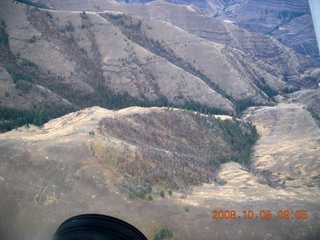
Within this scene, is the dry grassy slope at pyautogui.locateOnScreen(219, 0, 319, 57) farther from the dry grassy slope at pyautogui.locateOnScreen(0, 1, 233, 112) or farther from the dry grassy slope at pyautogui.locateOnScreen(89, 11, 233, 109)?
the dry grassy slope at pyautogui.locateOnScreen(0, 1, 233, 112)

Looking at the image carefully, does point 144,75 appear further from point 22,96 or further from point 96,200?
point 96,200

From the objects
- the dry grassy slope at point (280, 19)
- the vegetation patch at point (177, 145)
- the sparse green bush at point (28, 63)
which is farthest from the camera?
the dry grassy slope at point (280, 19)

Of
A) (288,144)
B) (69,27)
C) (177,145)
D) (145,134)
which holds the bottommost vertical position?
(177,145)

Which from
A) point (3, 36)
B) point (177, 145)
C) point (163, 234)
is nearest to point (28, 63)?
point (3, 36)
